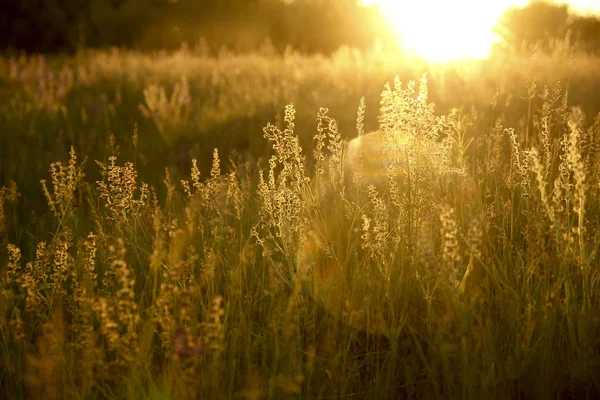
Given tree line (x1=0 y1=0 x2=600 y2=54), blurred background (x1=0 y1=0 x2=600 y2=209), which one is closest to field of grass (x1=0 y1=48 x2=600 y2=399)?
blurred background (x1=0 y1=0 x2=600 y2=209)

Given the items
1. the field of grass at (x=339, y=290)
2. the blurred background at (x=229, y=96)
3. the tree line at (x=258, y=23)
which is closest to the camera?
the field of grass at (x=339, y=290)

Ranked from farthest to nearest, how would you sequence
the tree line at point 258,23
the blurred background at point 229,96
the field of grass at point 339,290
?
1. the tree line at point 258,23
2. the blurred background at point 229,96
3. the field of grass at point 339,290

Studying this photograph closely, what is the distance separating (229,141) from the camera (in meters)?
6.43

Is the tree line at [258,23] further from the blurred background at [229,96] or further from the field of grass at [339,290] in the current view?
the field of grass at [339,290]

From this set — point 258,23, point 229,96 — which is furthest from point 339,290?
point 258,23

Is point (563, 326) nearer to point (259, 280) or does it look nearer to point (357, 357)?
point (357, 357)

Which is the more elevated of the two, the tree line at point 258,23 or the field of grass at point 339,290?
the tree line at point 258,23

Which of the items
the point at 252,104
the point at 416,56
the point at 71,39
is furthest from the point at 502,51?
the point at 71,39

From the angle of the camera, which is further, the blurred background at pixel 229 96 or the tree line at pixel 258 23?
the tree line at pixel 258 23

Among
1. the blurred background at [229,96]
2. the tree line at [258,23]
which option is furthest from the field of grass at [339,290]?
the tree line at [258,23]

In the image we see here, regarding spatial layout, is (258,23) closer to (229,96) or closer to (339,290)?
(229,96)

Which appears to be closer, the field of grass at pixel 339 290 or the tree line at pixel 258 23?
the field of grass at pixel 339 290

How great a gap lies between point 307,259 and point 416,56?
781 cm

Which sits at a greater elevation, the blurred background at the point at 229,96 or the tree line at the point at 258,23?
the tree line at the point at 258,23
